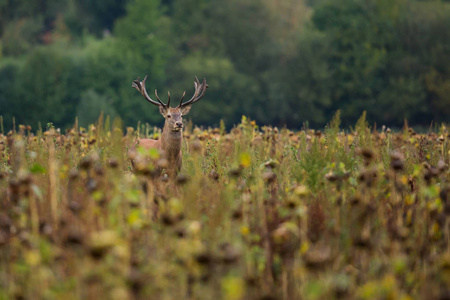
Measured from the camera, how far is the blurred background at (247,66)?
35469 millimetres

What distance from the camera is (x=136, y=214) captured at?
139 inches

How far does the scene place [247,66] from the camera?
4331 cm

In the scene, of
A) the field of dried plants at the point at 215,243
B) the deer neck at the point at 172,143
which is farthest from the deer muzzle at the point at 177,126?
the field of dried plants at the point at 215,243

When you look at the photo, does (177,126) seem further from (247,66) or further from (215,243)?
(247,66)

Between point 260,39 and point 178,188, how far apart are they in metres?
39.3

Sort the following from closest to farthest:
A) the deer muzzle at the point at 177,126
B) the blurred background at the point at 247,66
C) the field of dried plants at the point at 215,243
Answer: the field of dried plants at the point at 215,243
the deer muzzle at the point at 177,126
the blurred background at the point at 247,66

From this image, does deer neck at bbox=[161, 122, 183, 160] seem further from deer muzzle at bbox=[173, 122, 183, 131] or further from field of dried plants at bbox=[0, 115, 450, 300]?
field of dried plants at bbox=[0, 115, 450, 300]

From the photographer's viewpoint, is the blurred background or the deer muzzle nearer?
the deer muzzle

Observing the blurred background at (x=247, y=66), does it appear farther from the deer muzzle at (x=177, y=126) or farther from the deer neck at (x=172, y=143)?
the deer muzzle at (x=177, y=126)

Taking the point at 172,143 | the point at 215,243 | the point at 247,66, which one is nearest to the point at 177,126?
the point at 172,143

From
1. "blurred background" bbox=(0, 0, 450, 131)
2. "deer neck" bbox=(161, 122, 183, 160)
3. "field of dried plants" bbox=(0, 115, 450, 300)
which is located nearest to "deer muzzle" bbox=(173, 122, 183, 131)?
"deer neck" bbox=(161, 122, 183, 160)

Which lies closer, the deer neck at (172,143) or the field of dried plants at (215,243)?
the field of dried plants at (215,243)

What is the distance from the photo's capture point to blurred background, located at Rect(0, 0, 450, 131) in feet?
116

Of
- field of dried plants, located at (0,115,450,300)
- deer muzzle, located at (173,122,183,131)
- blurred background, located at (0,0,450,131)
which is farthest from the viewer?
blurred background, located at (0,0,450,131)
